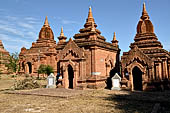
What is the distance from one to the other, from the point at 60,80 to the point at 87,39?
5183 millimetres

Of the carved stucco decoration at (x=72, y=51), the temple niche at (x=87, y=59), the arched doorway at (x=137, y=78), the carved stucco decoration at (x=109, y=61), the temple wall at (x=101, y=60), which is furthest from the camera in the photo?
the carved stucco decoration at (x=109, y=61)

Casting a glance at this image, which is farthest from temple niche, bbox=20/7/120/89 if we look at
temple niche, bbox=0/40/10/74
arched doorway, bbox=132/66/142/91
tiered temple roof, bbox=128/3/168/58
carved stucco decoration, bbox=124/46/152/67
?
temple niche, bbox=0/40/10/74

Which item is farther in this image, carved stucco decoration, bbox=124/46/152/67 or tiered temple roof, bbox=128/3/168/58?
tiered temple roof, bbox=128/3/168/58

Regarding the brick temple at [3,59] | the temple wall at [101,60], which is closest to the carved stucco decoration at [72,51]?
the temple wall at [101,60]

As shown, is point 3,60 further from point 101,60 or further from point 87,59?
point 101,60

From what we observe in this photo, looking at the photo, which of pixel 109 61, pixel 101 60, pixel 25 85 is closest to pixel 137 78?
pixel 109 61

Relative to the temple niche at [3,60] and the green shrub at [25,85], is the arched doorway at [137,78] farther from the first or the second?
the temple niche at [3,60]

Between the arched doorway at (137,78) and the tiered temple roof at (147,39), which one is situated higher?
the tiered temple roof at (147,39)

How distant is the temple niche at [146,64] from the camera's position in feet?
50.9

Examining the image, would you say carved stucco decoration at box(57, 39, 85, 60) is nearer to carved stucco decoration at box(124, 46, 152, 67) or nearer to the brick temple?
carved stucco decoration at box(124, 46, 152, 67)

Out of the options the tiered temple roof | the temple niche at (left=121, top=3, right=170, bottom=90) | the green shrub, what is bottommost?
the green shrub

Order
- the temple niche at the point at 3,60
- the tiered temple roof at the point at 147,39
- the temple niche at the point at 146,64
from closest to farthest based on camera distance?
1. the temple niche at the point at 146,64
2. the tiered temple roof at the point at 147,39
3. the temple niche at the point at 3,60

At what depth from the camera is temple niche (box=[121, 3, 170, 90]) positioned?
15.5m

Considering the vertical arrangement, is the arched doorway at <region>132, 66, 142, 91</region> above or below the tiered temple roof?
below
